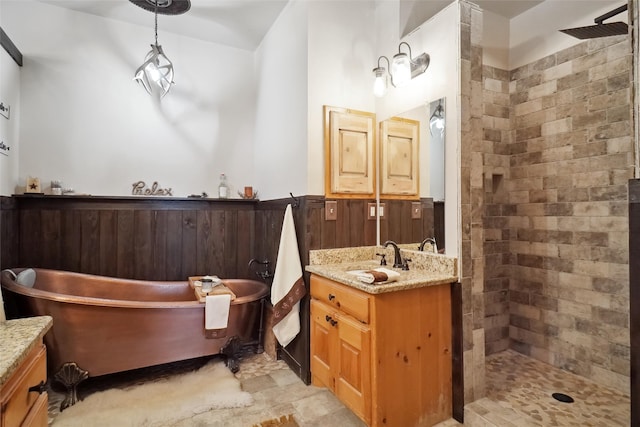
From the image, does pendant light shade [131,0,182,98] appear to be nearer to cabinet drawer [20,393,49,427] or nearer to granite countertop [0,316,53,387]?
granite countertop [0,316,53,387]

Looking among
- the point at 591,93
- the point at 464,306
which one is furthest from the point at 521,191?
the point at 464,306

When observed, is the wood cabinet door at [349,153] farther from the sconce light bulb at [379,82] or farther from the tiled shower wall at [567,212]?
the tiled shower wall at [567,212]

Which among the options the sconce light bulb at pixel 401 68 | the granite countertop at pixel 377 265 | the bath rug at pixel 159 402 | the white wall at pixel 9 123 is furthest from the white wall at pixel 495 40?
the white wall at pixel 9 123

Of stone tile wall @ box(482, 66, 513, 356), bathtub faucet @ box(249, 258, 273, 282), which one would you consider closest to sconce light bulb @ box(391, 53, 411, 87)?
stone tile wall @ box(482, 66, 513, 356)

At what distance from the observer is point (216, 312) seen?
97.7 inches

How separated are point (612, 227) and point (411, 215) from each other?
1.43m

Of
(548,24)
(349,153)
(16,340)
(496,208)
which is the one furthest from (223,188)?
(548,24)

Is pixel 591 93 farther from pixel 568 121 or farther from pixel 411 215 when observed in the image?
pixel 411 215

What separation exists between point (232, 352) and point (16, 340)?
5.93 feet

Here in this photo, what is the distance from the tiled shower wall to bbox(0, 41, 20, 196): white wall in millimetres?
3945

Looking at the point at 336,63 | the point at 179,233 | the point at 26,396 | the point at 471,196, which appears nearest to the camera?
the point at 26,396

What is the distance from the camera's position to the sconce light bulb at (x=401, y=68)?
89.3 inches

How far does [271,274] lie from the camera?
10.1 ft

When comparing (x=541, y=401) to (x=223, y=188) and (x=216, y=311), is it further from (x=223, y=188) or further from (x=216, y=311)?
(x=223, y=188)
